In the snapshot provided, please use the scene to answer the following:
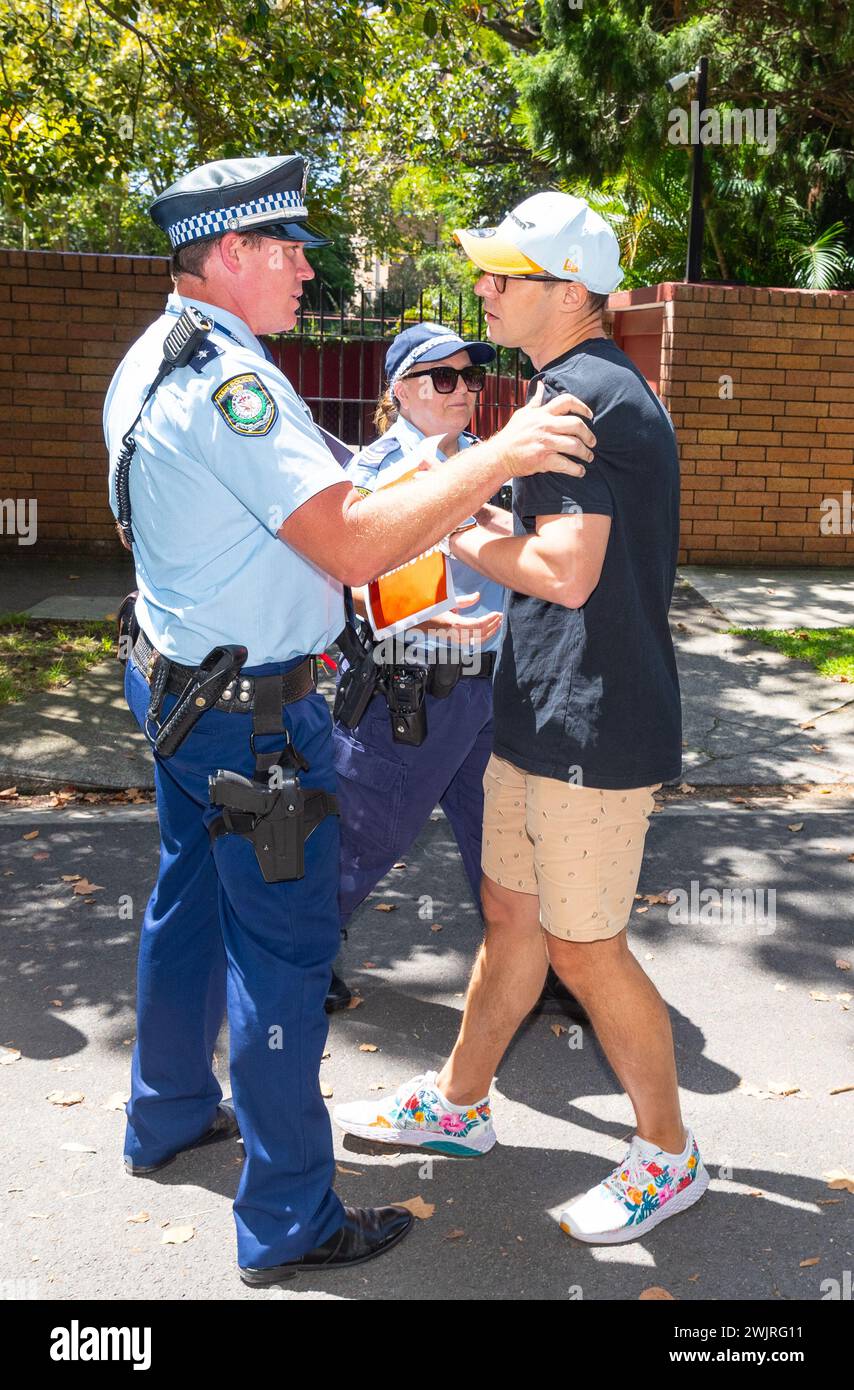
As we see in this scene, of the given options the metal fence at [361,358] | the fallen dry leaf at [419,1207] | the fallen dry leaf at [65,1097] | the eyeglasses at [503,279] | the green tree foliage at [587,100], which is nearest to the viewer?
the eyeglasses at [503,279]

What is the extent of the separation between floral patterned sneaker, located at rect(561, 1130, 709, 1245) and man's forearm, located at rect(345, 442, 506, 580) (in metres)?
1.49

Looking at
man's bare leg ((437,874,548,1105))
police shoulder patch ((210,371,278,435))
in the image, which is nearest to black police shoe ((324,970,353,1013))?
man's bare leg ((437,874,548,1105))

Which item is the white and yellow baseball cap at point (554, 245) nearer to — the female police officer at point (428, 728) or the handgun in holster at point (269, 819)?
the female police officer at point (428, 728)

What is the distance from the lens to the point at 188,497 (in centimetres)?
276

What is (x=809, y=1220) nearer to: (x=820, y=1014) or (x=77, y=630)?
(x=820, y=1014)

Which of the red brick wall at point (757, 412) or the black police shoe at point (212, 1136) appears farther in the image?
the red brick wall at point (757, 412)

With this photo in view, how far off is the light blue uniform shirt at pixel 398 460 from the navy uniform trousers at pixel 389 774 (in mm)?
180

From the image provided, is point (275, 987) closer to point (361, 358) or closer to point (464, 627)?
point (464, 627)

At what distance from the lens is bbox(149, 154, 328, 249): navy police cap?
108 inches

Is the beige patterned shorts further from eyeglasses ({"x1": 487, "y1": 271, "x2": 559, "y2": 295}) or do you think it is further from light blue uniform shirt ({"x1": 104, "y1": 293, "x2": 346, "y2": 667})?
eyeglasses ({"x1": 487, "y1": 271, "x2": 559, "y2": 295})

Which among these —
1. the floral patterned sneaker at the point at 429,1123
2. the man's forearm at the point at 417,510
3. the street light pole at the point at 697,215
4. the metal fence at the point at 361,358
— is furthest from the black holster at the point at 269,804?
the street light pole at the point at 697,215

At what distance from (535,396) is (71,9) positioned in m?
17.9

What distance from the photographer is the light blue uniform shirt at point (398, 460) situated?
3.92 m
